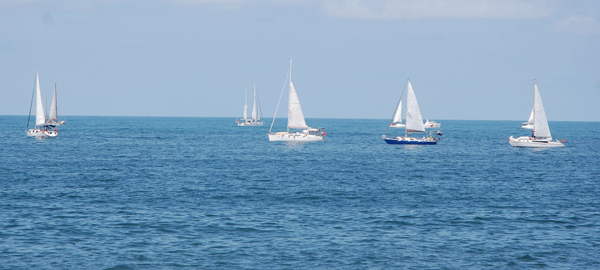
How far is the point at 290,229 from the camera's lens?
30797mm

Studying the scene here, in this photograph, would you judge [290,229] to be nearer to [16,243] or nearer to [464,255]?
[464,255]

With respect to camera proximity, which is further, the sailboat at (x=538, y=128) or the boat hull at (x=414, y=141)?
the boat hull at (x=414, y=141)

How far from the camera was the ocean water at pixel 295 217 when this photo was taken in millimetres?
25641

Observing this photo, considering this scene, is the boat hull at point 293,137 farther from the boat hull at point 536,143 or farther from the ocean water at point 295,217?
the ocean water at point 295,217

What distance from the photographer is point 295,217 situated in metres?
34.0

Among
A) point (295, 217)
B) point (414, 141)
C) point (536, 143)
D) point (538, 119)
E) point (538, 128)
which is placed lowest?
point (295, 217)

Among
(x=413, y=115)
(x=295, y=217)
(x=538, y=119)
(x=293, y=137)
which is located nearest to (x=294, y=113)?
(x=293, y=137)

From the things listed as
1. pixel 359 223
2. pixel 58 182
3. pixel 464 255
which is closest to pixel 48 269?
pixel 359 223

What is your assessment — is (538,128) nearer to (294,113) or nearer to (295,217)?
(294,113)

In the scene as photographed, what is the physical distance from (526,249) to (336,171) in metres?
33.8

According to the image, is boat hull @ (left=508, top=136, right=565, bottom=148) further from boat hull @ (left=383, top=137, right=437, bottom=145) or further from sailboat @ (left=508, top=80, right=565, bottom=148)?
boat hull @ (left=383, top=137, right=437, bottom=145)

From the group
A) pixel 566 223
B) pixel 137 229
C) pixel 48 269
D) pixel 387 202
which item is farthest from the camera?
pixel 387 202

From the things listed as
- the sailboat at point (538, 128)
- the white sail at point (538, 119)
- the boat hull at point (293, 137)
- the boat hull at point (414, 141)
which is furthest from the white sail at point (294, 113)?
the white sail at point (538, 119)

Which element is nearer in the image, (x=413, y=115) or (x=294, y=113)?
(x=413, y=115)
